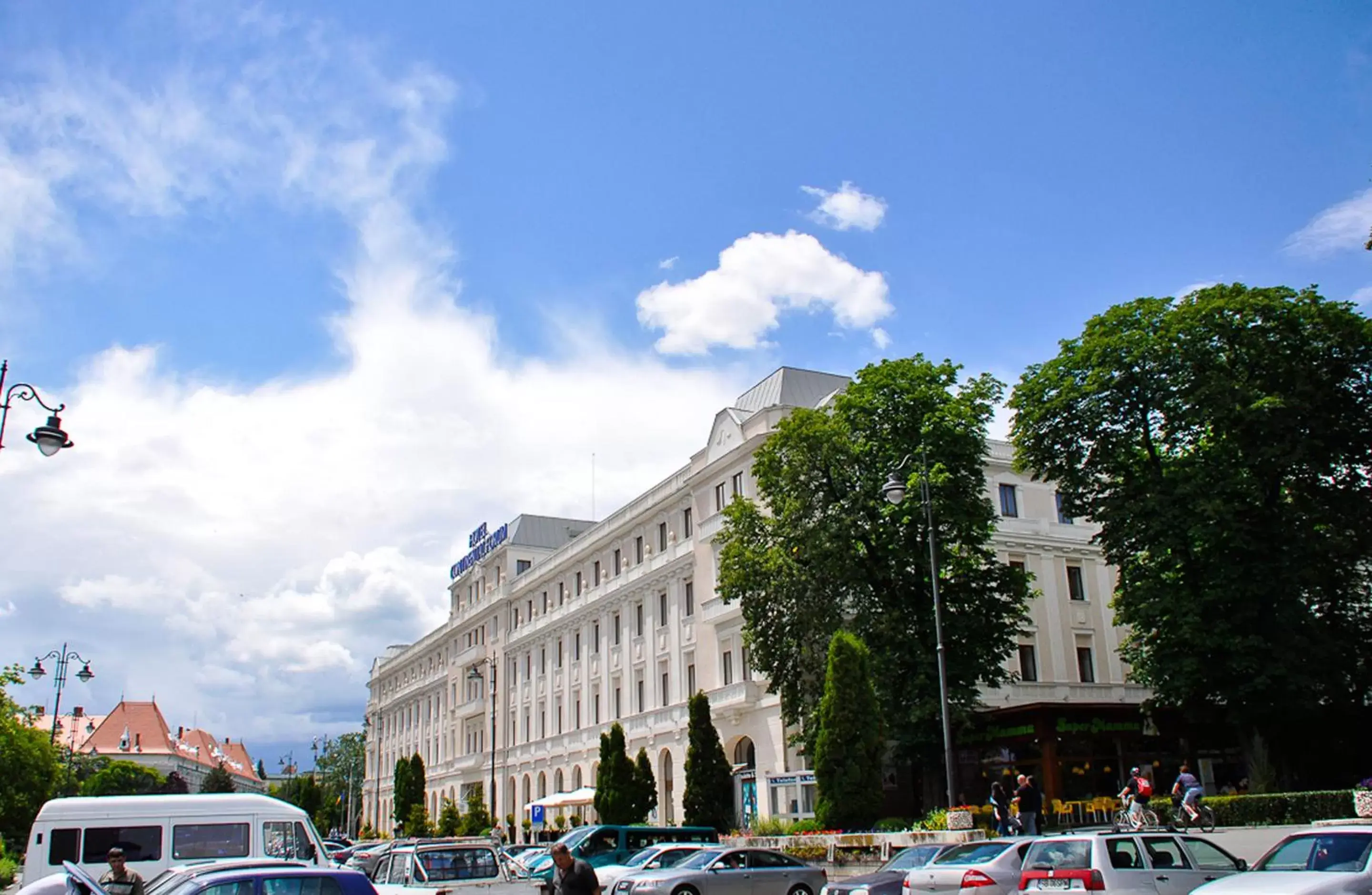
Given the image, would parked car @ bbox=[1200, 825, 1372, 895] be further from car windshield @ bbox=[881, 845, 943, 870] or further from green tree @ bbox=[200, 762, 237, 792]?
green tree @ bbox=[200, 762, 237, 792]

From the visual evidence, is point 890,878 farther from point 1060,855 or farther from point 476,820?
point 476,820

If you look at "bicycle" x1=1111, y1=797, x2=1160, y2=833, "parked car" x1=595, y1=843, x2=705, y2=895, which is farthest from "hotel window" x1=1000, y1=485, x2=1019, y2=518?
"parked car" x1=595, y1=843, x2=705, y2=895

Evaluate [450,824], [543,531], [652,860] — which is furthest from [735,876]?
[543,531]

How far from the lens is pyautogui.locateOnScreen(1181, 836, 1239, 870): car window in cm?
1479

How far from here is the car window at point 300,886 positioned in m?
10.1

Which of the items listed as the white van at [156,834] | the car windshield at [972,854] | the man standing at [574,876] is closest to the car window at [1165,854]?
the car windshield at [972,854]

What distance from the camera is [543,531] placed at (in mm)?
83250

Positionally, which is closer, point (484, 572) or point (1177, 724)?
point (1177, 724)

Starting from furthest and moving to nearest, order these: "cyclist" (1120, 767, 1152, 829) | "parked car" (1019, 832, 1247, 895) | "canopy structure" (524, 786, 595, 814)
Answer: "canopy structure" (524, 786, 595, 814), "cyclist" (1120, 767, 1152, 829), "parked car" (1019, 832, 1247, 895)

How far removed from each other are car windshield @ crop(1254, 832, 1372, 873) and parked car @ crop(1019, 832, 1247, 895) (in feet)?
5.14

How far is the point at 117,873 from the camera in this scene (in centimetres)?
1382

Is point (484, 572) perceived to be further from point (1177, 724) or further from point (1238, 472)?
point (1238, 472)

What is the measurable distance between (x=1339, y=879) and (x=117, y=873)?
13.8 meters

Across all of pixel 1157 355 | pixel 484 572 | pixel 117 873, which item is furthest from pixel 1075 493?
pixel 484 572
